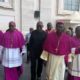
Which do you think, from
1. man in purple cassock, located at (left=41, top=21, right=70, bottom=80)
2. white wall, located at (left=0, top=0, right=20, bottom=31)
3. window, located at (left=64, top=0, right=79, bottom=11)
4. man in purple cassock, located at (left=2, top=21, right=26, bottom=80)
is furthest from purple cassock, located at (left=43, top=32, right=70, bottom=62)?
window, located at (left=64, top=0, right=79, bottom=11)

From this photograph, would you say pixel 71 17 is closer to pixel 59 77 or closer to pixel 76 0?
pixel 76 0

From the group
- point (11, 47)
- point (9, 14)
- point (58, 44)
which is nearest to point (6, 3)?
point (9, 14)

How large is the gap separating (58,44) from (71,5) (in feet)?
61.1

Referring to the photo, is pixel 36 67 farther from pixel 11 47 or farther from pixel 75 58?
pixel 75 58

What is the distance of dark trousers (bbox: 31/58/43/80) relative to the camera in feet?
36.2

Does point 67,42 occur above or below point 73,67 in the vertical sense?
above

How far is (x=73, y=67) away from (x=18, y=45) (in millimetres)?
1949

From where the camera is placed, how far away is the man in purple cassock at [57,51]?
8.56 m

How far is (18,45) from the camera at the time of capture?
400 inches

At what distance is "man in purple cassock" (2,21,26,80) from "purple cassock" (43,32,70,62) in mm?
1633

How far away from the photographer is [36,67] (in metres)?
11.2

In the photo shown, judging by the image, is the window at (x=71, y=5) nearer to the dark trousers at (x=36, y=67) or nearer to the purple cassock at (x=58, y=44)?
the dark trousers at (x=36, y=67)

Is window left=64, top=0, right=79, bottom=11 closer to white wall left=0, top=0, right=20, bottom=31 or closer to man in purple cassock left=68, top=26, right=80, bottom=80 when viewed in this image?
white wall left=0, top=0, right=20, bottom=31

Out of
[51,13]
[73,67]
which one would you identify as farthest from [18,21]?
[73,67]
